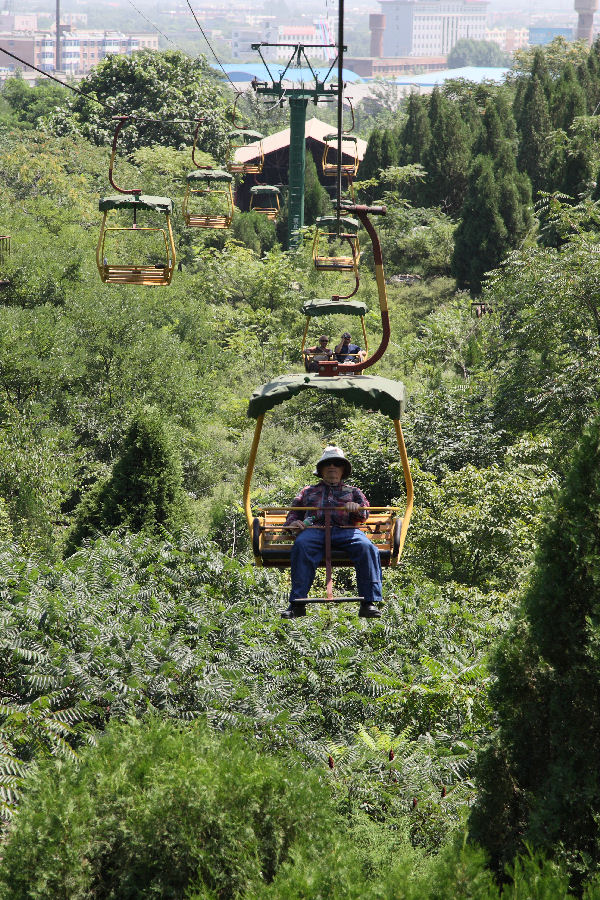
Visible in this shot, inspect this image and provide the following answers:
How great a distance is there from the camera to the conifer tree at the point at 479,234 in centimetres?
3825

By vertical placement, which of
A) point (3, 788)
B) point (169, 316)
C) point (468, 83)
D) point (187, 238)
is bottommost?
point (3, 788)

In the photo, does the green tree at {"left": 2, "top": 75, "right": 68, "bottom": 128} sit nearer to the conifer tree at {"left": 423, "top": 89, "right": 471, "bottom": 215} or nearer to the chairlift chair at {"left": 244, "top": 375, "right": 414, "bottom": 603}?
the conifer tree at {"left": 423, "top": 89, "right": 471, "bottom": 215}

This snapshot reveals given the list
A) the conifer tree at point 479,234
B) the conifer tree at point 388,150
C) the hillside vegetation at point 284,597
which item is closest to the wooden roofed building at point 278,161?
the conifer tree at point 388,150

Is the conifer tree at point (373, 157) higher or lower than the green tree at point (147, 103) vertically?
lower

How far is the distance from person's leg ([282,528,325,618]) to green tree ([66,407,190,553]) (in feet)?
28.8

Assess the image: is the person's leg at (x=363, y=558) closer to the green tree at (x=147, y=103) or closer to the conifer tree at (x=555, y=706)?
the conifer tree at (x=555, y=706)

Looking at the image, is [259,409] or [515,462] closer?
[259,409]

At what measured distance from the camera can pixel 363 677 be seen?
11.2 metres

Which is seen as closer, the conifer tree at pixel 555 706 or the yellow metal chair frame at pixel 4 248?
the conifer tree at pixel 555 706

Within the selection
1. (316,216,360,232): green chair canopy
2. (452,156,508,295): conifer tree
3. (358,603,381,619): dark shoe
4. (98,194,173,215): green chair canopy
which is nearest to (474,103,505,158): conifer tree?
(452,156,508,295): conifer tree

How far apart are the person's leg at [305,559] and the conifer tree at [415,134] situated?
149 ft

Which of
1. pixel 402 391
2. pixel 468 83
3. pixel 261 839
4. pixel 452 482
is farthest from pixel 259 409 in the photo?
pixel 468 83

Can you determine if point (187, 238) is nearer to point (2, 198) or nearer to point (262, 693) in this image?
point (2, 198)

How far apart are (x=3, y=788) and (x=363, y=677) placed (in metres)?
4.36
